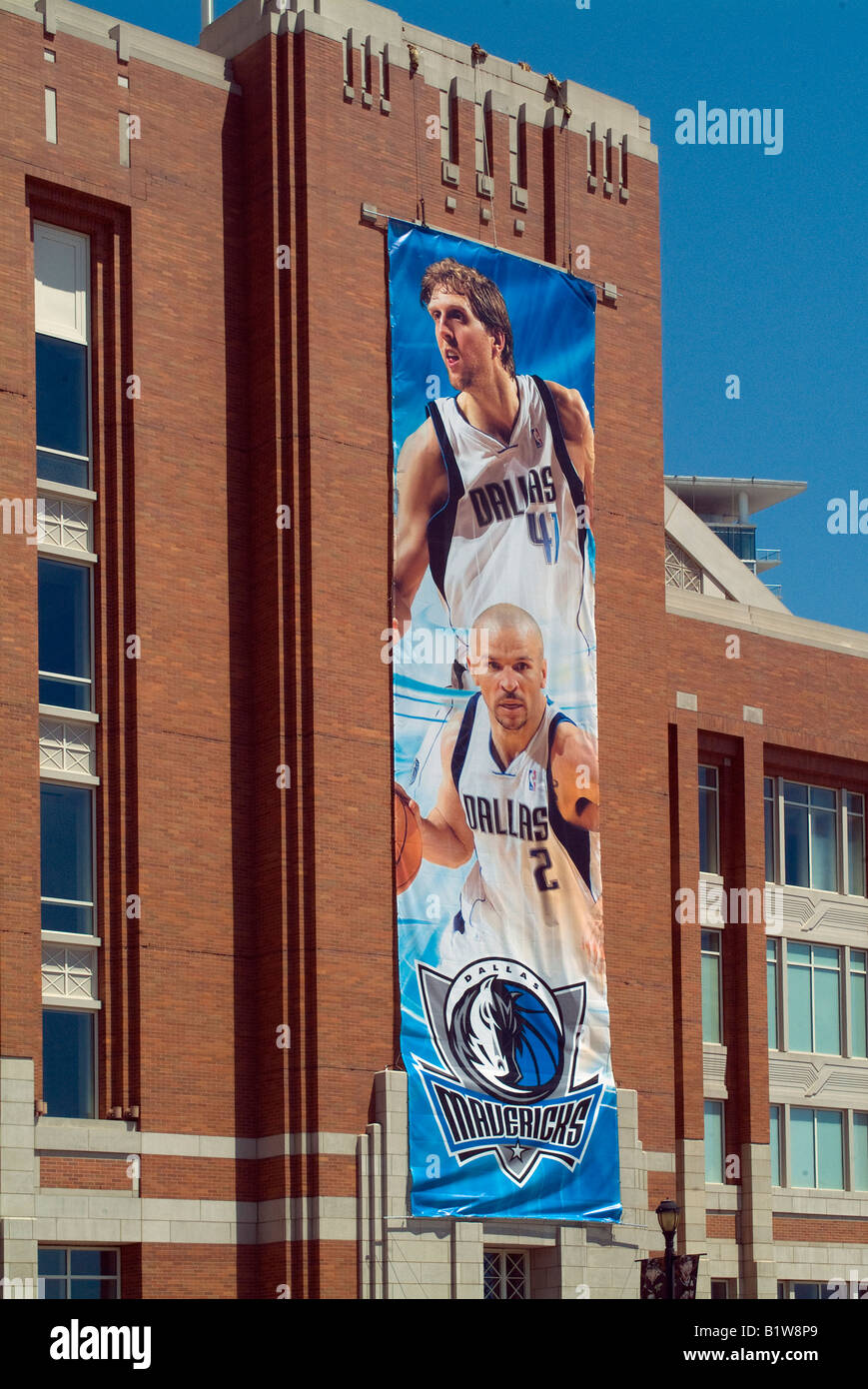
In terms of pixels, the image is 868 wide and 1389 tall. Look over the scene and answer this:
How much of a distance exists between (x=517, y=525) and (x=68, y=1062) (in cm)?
1285

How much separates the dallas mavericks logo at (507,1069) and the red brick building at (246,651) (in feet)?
3.17

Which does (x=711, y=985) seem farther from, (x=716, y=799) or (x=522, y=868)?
(x=522, y=868)

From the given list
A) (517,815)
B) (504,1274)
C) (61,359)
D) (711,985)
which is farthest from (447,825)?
(711,985)

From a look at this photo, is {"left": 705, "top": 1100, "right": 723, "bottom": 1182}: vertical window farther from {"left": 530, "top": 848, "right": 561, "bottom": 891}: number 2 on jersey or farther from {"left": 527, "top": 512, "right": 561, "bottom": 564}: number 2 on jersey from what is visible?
{"left": 527, "top": 512, "right": 561, "bottom": 564}: number 2 on jersey

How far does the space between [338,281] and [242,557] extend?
5248mm

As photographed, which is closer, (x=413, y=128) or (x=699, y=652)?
(x=413, y=128)

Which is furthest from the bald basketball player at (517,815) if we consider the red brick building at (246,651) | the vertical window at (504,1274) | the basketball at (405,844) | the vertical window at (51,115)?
the vertical window at (51,115)

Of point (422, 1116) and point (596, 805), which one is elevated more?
point (596, 805)

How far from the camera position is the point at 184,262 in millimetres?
38062

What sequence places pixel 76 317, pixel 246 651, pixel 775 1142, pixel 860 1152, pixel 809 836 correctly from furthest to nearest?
pixel 809 836 < pixel 860 1152 < pixel 775 1142 < pixel 246 651 < pixel 76 317

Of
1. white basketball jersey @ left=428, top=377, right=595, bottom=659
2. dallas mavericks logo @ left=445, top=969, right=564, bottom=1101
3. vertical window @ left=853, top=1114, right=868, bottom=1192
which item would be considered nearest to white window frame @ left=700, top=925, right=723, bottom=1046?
vertical window @ left=853, top=1114, right=868, bottom=1192

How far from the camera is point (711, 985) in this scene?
46.4 m
